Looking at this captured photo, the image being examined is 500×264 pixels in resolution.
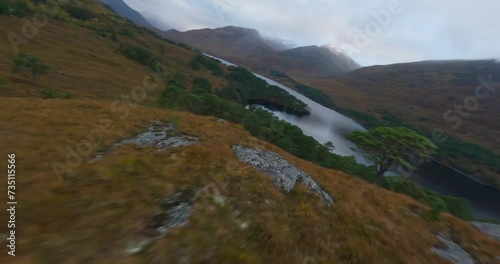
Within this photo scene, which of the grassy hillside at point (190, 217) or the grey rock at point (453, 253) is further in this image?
the grey rock at point (453, 253)

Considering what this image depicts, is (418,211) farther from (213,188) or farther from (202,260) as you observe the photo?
(202,260)

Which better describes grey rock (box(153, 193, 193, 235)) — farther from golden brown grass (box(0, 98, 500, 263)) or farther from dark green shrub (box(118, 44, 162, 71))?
dark green shrub (box(118, 44, 162, 71))

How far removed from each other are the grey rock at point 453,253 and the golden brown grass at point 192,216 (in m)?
0.55

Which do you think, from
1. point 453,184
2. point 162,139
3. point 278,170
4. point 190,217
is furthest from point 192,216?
point 453,184

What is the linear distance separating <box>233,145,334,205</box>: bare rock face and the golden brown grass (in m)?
0.71

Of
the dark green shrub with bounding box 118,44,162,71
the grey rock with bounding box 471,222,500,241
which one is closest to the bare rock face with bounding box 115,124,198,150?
the grey rock with bounding box 471,222,500,241

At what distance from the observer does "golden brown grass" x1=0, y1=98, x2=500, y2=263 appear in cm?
779

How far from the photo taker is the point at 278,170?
17203 millimetres

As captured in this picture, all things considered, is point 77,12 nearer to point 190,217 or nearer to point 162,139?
point 162,139

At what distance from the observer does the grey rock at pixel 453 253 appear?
1281cm

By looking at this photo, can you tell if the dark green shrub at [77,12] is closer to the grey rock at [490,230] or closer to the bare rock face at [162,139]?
the bare rock face at [162,139]

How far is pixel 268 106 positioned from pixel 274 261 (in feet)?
557

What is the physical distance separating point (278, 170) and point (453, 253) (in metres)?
9.70

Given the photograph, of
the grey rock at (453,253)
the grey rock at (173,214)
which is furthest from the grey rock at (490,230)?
the grey rock at (173,214)
